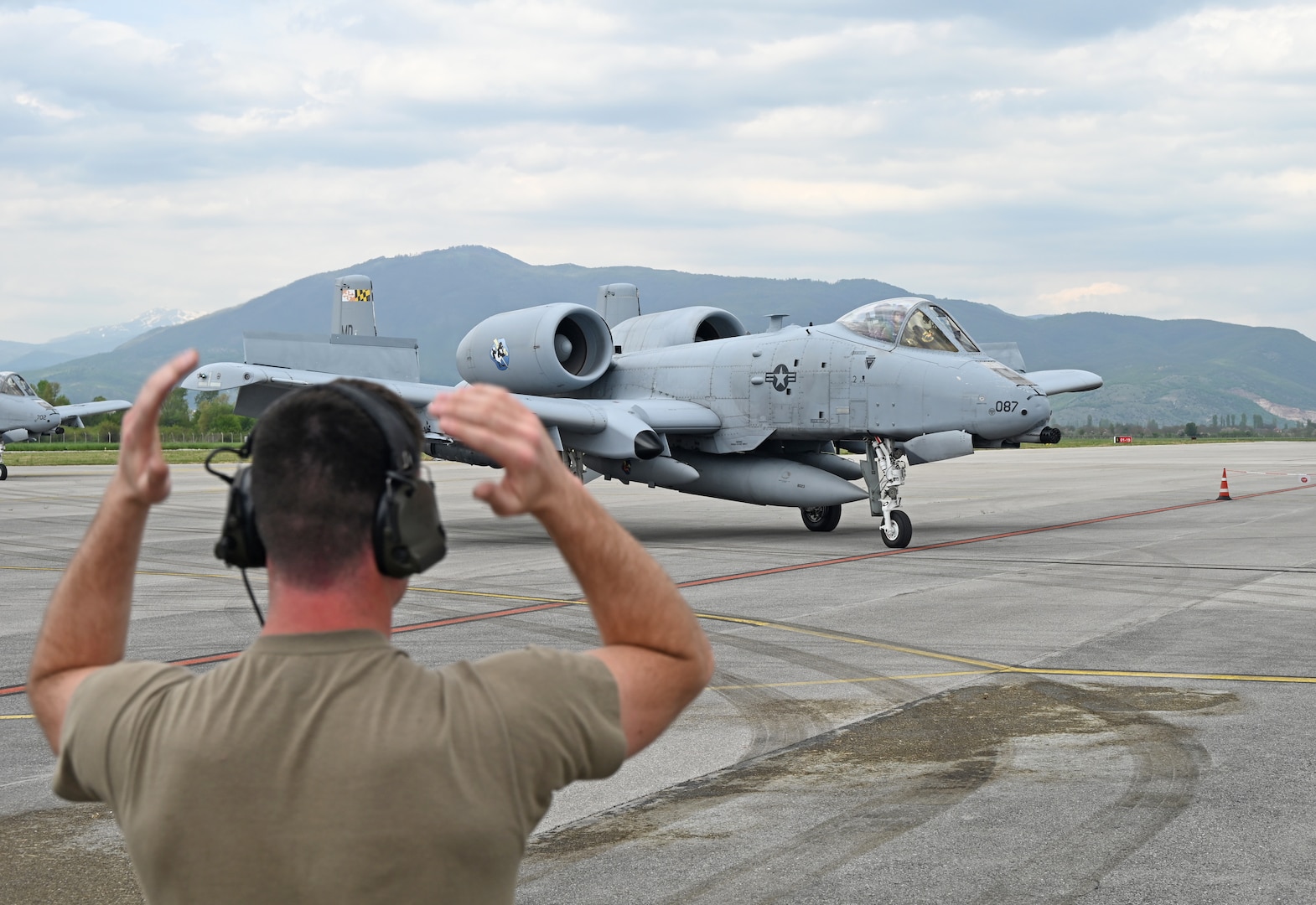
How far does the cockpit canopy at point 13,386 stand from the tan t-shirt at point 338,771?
4270cm

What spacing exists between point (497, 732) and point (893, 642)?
8.40 m

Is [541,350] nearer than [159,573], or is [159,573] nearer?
[159,573]

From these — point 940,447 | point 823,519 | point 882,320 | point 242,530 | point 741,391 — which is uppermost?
point 882,320

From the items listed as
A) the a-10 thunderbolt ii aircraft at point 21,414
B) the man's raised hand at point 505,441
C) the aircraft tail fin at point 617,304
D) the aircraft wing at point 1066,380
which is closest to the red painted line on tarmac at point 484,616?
the man's raised hand at point 505,441

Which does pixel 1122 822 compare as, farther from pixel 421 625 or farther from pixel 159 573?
pixel 159 573

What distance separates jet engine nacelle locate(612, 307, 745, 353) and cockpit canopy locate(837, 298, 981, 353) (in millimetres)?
4063

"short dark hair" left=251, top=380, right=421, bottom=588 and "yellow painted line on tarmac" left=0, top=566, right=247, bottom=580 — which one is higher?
"short dark hair" left=251, top=380, right=421, bottom=588

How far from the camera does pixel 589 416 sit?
1906 cm

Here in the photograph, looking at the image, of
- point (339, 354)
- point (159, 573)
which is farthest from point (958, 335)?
point (159, 573)

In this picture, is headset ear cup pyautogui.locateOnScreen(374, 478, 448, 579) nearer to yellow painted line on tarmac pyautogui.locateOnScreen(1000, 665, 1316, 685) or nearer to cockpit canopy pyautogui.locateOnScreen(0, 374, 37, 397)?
yellow painted line on tarmac pyautogui.locateOnScreen(1000, 665, 1316, 685)

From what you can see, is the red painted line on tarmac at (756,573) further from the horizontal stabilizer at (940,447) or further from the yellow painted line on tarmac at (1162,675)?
the yellow painted line on tarmac at (1162,675)

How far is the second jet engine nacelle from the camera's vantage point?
21.1 meters

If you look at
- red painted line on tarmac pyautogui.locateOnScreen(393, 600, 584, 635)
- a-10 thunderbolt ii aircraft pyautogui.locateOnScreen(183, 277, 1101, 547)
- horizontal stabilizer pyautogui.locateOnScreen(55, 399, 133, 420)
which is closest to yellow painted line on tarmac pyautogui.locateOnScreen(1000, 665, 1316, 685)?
red painted line on tarmac pyautogui.locateOnScreen(393, 600, 584, 635)

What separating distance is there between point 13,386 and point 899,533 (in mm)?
33475
